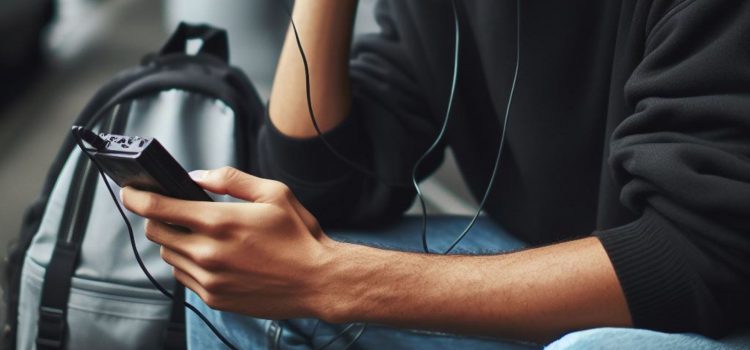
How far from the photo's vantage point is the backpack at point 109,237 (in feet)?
3.26

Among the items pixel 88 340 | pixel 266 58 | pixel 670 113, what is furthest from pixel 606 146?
pixel 266 58

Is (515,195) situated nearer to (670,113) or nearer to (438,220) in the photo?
(438,220)

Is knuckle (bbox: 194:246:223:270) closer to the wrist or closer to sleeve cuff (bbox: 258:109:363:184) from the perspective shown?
the wrist

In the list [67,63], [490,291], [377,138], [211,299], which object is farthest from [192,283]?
[67,63]

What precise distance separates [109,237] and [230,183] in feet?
1.11

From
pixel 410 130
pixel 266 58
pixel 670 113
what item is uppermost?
pixel 670 113

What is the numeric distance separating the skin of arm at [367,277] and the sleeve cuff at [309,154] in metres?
0.24

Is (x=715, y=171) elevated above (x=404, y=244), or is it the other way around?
(x=715, y=171)

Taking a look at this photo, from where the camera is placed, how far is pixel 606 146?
90cm

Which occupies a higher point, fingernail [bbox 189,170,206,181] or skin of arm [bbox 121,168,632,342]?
fingernail [bbox 189,170,206,181]

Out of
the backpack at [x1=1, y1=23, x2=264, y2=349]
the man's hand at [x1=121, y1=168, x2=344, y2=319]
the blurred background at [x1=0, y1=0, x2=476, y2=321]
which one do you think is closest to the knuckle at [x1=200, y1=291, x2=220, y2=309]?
the man's hand at [x1=121, y1=168, x2=344, y2=319]

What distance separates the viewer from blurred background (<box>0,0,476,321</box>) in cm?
206

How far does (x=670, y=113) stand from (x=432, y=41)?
0.41 m

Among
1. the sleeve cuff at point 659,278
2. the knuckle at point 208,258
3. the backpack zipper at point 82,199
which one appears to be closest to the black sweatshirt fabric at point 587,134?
the sleeve cuff at point 659,278
